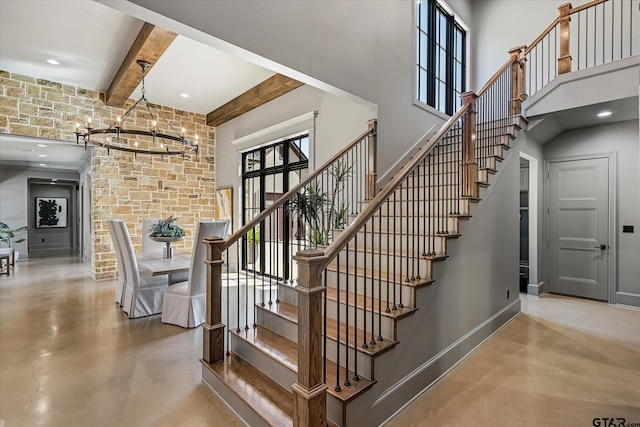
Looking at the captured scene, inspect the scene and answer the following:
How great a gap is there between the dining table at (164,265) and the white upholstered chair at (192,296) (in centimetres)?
22

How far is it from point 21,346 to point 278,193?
3.94 meters

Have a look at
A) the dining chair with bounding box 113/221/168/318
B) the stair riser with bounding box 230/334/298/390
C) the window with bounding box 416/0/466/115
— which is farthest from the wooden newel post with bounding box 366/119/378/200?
the dining chair with bounding box 113/221/168/318

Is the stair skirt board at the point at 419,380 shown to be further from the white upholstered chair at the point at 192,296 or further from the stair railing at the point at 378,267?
the white upholstered chair at the point at 192,296

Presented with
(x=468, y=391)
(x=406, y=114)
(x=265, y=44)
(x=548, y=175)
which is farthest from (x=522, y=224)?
(x=265, y=44)

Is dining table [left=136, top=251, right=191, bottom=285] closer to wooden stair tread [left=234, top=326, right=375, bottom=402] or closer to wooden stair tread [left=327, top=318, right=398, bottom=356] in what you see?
wooden stair tread [left=234, top=326, right=375, bottom=402]

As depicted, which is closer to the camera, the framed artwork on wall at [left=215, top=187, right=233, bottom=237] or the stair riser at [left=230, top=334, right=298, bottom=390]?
the stair riser at [left=230, top=334, right=298, bottom=390]

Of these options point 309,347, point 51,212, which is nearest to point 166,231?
point 309,347

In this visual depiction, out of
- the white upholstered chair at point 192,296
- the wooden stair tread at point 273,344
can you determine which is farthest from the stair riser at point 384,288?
the white upholstered chair at point 192,296

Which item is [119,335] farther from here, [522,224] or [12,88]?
[522,224]

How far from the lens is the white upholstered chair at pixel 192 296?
3521 mm

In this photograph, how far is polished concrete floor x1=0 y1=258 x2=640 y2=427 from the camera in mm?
2080

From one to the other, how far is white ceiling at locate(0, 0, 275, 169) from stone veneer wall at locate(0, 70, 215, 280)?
271 mm

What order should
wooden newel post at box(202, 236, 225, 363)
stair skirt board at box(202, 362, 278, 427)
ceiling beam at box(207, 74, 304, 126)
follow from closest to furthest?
1. stair skirt board at box(202, 362, 278, 427)
2. wooden newel post at box(202, 236, 225, 363)
3. ceiling beam at box(207, 74, 304, 126)

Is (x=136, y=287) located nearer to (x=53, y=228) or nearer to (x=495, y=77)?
(x=495, y=77)
